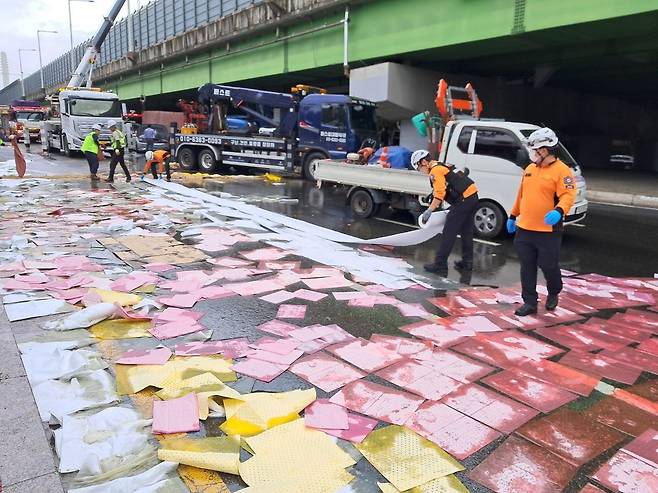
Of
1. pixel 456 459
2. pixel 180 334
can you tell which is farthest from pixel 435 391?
pixel 180 334

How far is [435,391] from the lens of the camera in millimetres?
3502

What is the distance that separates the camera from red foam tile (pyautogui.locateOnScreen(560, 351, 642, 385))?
3.87 metres

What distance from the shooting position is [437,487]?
8.43 feet

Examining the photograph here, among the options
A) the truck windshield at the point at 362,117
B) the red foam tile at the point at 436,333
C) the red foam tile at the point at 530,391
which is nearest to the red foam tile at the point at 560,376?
the red foam tile at the point at 530,391

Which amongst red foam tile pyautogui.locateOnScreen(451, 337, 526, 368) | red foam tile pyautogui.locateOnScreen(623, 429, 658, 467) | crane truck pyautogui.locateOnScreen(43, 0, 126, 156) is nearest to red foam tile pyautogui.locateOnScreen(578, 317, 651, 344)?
red foam tile pyautogui.locateOnScreen(451, 337, 526, 368)

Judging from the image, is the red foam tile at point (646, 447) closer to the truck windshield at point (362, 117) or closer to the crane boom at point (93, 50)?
the truck windshield at point (362, 117)

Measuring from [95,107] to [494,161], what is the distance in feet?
64.2

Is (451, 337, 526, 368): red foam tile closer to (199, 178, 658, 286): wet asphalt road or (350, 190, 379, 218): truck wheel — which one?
(199, 178, 658, 286): wet asphalt road

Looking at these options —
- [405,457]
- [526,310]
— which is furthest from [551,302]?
[405,457]

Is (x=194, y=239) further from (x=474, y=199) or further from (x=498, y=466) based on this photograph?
(x=498, y=466)

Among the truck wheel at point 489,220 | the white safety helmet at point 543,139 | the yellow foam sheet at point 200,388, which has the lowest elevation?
the yellow foam sheet at point 200,388

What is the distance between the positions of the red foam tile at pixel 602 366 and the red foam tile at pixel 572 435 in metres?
0.76

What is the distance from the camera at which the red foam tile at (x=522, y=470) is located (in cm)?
259

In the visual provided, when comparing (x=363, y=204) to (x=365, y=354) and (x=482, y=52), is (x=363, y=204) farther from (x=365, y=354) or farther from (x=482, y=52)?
(x=482, y=52)
